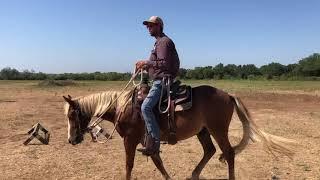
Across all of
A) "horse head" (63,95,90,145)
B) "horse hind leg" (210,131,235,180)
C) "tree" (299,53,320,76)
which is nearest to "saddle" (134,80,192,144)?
"horse hind leg" (210,131,235,180)

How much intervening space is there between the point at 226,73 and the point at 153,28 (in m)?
75.1

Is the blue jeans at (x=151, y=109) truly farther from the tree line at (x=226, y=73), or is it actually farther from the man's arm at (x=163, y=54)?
the tree line at (x=226, y=73)

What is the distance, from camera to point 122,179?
8422mm

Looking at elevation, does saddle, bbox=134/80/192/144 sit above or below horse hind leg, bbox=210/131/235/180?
above

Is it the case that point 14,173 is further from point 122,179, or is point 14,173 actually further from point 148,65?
point 148,65

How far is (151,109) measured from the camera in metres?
7.47

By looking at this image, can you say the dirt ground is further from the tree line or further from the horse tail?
the tree line

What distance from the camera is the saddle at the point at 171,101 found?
7.63 meters

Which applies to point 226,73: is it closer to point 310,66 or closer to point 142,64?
point 310,66

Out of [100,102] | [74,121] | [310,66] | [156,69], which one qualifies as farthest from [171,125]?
[310,66]

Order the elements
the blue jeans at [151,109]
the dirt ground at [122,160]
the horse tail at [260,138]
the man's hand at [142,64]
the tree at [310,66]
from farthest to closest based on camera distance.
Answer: the tree at [310,66] < the dirt ground at [122,160] < the horse tail at [260,138] < the man's hand at [142,64] < the blue jeans at [151,109]

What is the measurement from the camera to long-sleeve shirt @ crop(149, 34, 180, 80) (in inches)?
293

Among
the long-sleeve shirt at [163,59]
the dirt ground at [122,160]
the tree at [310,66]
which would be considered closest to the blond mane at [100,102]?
the long-sleeve shirt at [163,59]

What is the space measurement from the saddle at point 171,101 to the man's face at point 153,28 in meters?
0.84
